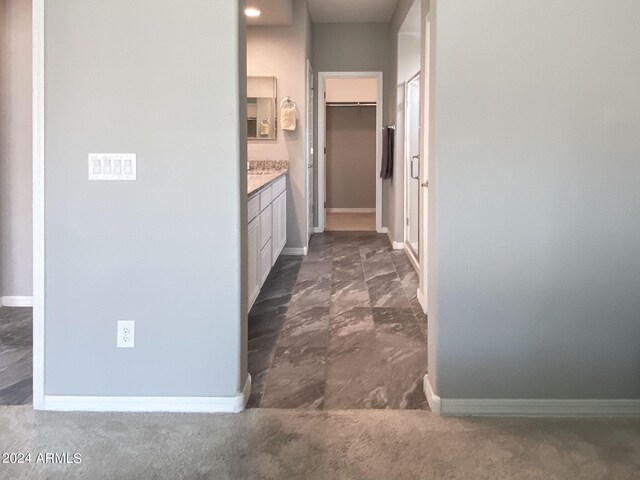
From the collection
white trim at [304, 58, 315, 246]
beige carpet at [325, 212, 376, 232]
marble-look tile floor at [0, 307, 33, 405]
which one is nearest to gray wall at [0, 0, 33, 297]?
marble-look tile floor at [0, 307, 33, 405]

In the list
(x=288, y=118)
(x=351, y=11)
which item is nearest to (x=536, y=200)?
(x=288, y=118)

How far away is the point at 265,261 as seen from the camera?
4727 mm

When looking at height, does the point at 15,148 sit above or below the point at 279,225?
above

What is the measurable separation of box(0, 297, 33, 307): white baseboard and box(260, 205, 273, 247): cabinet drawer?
1655 millimetres

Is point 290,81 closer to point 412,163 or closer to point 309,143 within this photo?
point 309,143

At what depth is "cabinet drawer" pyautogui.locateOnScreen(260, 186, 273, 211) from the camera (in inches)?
175

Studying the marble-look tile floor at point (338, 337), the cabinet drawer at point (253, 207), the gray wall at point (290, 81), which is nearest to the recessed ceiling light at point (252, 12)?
the gray wall at point (290, 81)

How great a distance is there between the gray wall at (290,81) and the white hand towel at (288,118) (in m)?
0.09

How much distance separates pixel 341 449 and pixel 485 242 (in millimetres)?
993

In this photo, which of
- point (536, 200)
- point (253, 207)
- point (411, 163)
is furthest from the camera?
point (411, 163)

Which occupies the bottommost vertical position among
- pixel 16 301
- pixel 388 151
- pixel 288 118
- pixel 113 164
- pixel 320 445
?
pixel 320 445

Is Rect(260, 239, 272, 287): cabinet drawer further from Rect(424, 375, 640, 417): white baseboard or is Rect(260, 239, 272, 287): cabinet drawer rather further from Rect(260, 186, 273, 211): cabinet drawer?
Rect(424, 375, 640, 417): white baseboard

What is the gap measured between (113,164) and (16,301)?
7.58 feet

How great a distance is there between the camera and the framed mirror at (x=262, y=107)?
6.26 metres
